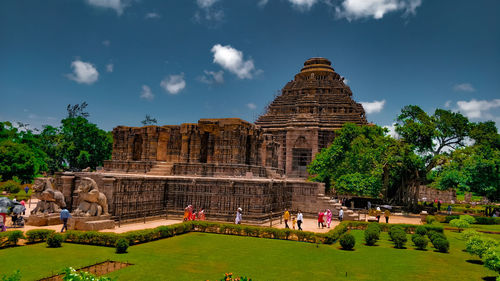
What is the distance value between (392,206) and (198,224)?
22123 millimetres

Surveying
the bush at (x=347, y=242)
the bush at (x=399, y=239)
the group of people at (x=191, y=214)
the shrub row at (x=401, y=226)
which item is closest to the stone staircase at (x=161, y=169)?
the group of people at (x=191, y=214)

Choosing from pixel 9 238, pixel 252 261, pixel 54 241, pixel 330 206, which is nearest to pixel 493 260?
pixel 252 261

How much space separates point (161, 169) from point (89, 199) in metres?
8.51

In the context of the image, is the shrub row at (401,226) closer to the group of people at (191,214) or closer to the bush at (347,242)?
the bush at (347,242)

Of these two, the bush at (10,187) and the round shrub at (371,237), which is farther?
the bush at (10,187)

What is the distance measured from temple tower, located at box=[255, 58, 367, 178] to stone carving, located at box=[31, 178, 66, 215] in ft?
82.7

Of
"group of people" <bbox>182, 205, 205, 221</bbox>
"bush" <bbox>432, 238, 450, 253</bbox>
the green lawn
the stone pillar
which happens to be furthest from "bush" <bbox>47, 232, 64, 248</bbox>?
"bush" <bbox>432, 238, 450, 253</bbox>

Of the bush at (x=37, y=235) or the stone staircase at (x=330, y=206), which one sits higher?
the stone staircase at (x=330, y=206)

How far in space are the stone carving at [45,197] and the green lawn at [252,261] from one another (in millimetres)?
5181

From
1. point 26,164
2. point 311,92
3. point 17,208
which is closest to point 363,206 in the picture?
point 311,92

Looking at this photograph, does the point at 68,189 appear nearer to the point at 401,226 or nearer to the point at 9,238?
the point at 9,238

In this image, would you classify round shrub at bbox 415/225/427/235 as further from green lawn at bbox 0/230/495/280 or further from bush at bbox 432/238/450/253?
bush at bbox 432/238/450/253

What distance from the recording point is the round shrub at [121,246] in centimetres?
1281

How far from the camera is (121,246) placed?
12.8m
